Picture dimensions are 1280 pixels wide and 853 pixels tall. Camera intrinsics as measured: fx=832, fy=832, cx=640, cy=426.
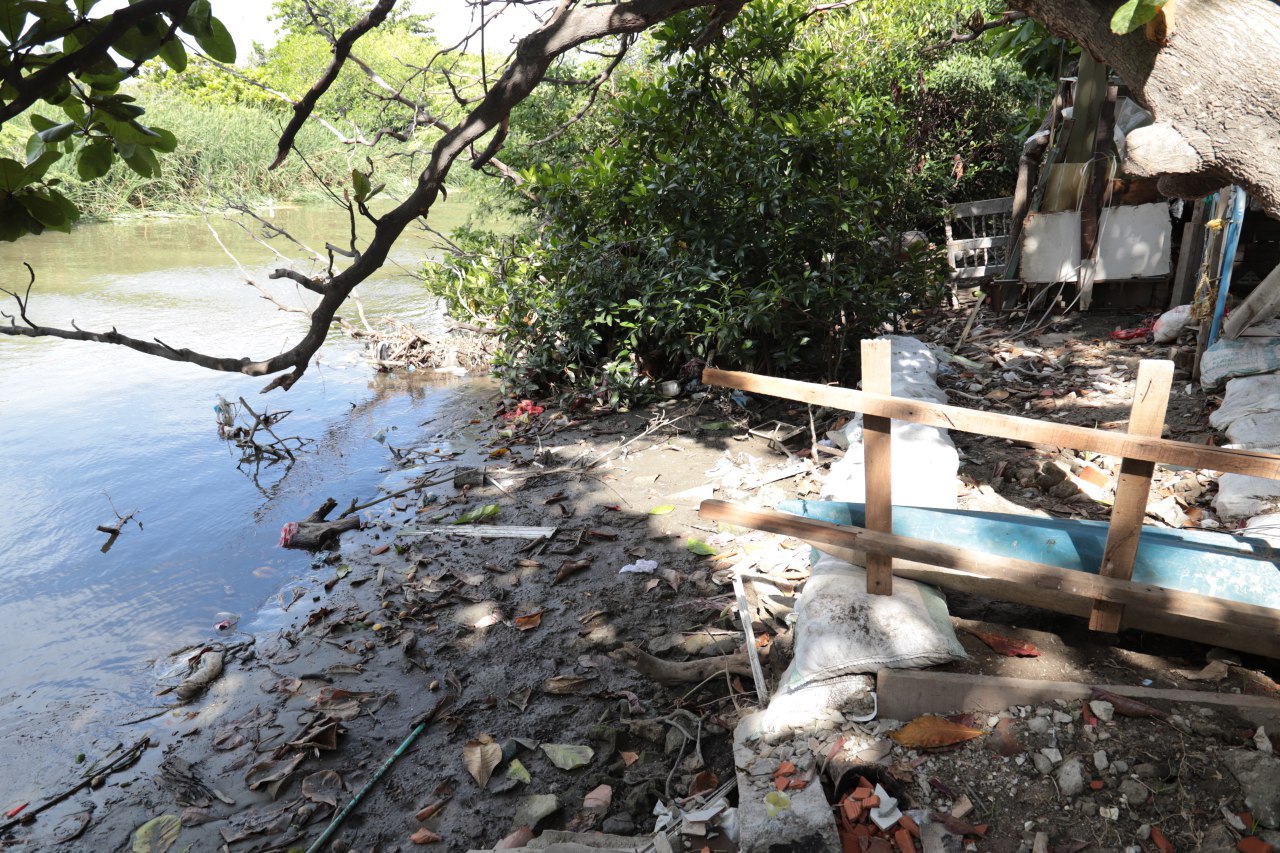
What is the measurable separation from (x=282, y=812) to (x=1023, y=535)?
9.19 ft

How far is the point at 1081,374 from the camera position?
6.29 metres

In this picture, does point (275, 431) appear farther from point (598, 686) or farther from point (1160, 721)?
point (1160, 721)

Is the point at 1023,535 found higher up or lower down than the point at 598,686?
higher up

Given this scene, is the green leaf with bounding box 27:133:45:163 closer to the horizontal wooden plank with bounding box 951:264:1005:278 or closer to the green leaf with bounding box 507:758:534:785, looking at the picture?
the green leaf with bounding box 507:758:534:785

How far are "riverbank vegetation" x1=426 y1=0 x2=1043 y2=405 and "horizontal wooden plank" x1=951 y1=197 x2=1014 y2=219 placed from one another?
1.53m

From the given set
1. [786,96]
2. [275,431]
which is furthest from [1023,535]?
[275,431]

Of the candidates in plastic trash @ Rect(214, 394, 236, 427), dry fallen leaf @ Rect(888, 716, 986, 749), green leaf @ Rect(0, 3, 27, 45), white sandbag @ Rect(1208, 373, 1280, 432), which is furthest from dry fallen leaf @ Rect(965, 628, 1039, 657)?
plastic trash @ Rect(214, 394, 236, 427)

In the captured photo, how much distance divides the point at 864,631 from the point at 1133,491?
910mm

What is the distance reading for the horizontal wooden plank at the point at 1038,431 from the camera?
2.22 metres

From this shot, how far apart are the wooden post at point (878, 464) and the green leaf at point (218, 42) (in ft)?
6.31

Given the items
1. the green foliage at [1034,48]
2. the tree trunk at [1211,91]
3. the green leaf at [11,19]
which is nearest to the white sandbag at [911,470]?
the tree trunk at [1211,91]

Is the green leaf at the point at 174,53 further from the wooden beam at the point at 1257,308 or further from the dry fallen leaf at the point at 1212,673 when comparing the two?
the wooden beam at the point at 1257,308

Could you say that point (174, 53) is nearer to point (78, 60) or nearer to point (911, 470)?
point (78, 60)

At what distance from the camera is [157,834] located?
2.95 meters
